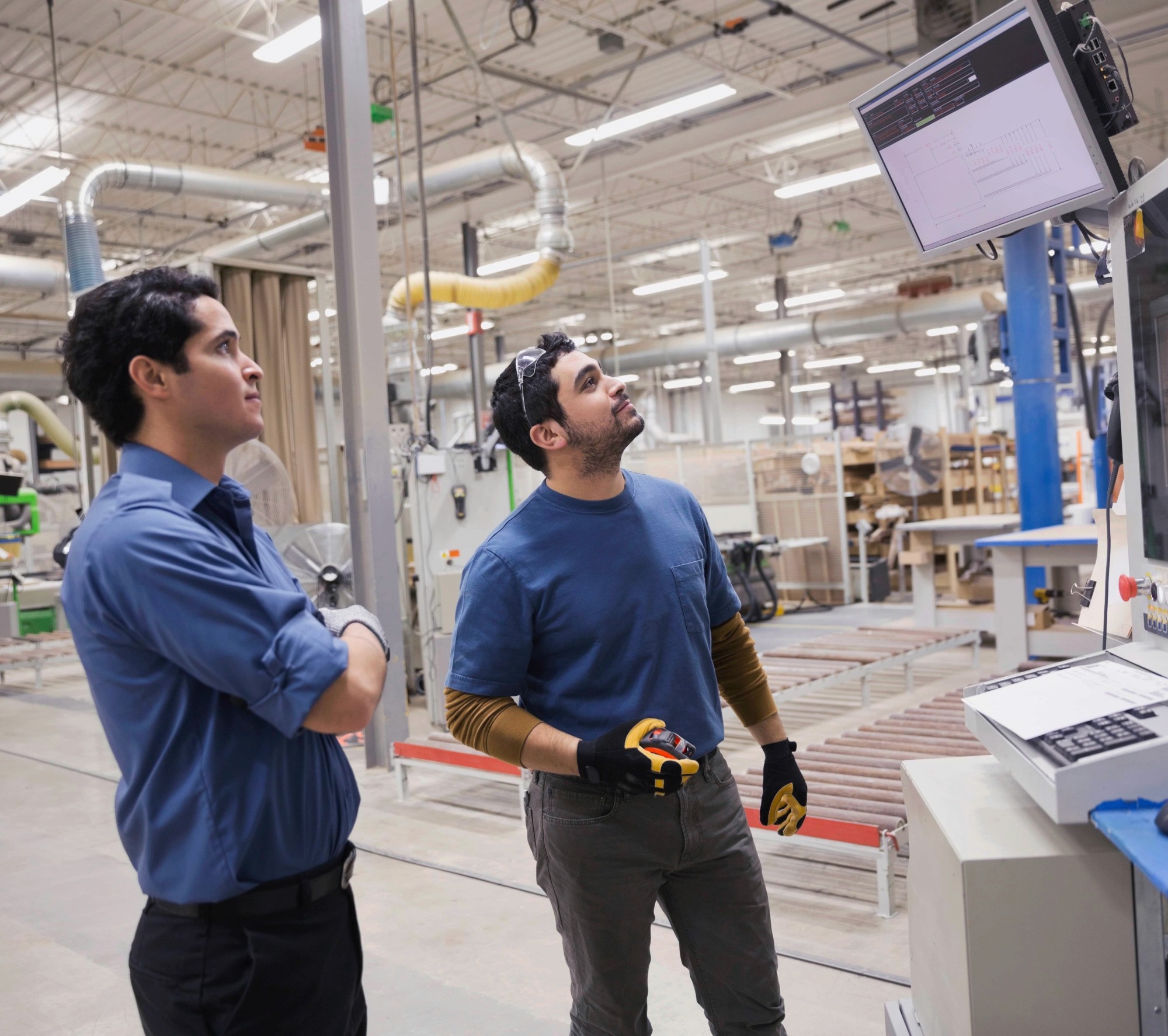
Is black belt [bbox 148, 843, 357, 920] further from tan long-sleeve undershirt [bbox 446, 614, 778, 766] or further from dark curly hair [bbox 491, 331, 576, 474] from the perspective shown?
dark curly hair [bbox 491, 331, 576, 474]

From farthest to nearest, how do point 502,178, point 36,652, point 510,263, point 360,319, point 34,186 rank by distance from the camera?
point 510,263 → point 502,178 → point 34,186 → point 36,652 → point 360,319

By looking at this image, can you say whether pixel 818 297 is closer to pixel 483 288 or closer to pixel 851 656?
pixel 483 288

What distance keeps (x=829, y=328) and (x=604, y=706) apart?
15.0 m

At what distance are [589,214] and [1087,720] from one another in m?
15.4

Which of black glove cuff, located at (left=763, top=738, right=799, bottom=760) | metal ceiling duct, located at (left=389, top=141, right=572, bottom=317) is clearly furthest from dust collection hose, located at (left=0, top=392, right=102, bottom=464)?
black glove cuff, located at (left=763, top=738, right=799, bottom=760)

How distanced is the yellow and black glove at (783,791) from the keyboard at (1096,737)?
66 centimetres

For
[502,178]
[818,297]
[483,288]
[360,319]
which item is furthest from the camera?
[818,297]

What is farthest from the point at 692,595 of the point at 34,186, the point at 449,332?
the point at 449,332

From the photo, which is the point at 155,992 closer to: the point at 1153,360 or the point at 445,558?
the point at 1153,360

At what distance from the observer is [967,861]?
152cm

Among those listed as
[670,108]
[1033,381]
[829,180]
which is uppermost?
[670,108]

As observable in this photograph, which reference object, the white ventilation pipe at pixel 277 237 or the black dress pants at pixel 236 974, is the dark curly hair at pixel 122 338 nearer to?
the black dress pants at pixel 236 974

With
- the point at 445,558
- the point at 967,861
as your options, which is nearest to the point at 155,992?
the point at 967,861

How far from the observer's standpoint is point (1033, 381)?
7656 millimetres
